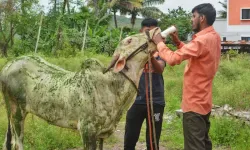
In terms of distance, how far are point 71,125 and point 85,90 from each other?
333 mm

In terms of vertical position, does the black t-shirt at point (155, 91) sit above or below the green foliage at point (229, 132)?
above

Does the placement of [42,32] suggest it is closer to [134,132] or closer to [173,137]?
[173,137]

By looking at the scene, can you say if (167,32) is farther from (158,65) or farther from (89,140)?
(89,140)

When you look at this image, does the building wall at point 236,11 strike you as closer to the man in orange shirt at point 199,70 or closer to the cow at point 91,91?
the man in orange shirt at point 199,70

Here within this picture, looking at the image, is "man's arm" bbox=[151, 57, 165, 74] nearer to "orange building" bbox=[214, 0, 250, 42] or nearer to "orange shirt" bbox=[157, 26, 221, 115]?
"orange shirt" bbox=[157, 26, 221, 115]

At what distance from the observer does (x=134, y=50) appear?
329 centimetres

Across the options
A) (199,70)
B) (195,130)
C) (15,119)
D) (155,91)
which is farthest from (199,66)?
(15,119)

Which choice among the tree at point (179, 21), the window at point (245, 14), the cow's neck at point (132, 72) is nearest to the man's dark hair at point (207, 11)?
the cow's neck at point (132, 72)

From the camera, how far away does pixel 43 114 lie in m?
3.68

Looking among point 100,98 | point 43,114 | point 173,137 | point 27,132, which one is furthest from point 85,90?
point 173,137

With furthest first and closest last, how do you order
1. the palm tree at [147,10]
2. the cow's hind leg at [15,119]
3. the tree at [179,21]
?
the palm tree at [147,10], the tree at [179,21], the cow's hind leg at [15,119]

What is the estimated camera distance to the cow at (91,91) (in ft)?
10.9

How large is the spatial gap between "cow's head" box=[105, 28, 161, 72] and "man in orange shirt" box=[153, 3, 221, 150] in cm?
7

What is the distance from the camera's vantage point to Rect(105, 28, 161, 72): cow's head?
129 inches
